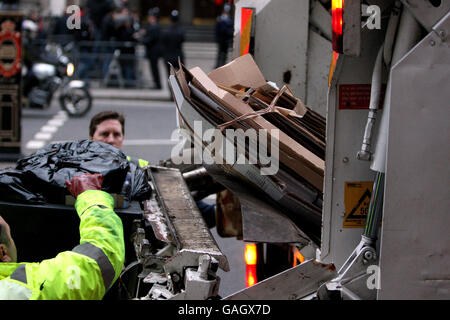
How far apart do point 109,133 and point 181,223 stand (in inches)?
59.7

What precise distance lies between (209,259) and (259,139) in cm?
76

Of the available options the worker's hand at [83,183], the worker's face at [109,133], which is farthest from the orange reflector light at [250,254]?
the worker's face at [109,133]

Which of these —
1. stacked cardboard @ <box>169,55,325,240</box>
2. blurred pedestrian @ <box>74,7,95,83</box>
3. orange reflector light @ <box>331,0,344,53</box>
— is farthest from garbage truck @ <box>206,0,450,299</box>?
blurred pedestrian @ <box>74,7,95,83</box>

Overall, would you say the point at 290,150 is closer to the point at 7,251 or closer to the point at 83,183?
the point at 83,183

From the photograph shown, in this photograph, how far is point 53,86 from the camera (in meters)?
14.3

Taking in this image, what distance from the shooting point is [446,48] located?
97.6 inches

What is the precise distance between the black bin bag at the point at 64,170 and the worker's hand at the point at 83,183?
97 mm

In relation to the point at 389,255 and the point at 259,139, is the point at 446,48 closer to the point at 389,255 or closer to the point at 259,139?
the point at 389,255

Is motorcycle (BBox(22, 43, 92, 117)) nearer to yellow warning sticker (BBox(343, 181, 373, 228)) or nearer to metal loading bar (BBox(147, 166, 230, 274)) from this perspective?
metal loading bar (BBox(147, 166, 230, 274))

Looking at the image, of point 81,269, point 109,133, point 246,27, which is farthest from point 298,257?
point 109,133

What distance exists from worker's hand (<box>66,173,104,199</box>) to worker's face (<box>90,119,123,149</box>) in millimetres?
1401

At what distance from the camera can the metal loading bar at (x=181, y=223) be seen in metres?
3.12

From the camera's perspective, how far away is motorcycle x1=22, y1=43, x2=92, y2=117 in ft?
45.8
